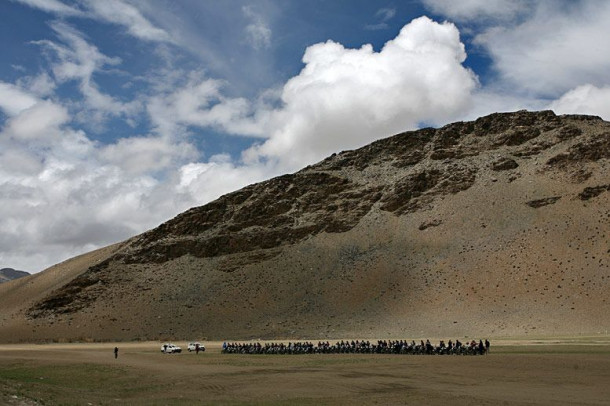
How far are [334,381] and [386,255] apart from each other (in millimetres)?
62011

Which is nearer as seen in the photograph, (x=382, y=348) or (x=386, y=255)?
(x=382, y=348)

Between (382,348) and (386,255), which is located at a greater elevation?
(386,255)

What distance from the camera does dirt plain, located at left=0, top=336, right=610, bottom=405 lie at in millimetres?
21297

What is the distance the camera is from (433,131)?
115750 millimetres

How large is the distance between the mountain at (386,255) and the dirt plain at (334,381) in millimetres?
28477

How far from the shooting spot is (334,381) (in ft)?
88.1

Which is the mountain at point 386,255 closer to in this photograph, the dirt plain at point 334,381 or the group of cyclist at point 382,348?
the group of cyclist at point 382,348

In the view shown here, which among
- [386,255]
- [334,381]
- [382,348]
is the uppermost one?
[386,255]

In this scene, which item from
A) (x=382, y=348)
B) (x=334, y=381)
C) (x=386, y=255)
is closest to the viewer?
(x=334, y=381)

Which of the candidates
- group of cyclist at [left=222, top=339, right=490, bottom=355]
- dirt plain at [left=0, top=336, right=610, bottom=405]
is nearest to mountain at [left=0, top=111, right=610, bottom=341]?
group of cyclist at [left=222, top=339, right=490, bottom=355]

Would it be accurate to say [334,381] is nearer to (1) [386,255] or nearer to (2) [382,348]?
(2) [382,348]

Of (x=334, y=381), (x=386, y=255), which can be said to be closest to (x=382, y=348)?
(x=334, y=381)

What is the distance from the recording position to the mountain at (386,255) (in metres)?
70.6

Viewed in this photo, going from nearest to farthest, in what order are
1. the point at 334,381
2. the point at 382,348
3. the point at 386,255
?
the point at 334,381
the point at 382,348
the point at 386,255
